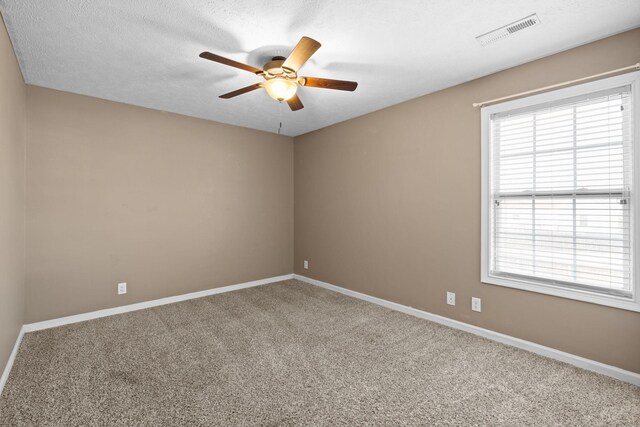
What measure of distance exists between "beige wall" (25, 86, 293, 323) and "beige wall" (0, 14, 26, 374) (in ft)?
0.72

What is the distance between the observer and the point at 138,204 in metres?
3.72

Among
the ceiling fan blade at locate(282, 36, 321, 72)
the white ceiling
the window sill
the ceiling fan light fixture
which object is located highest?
the white ceiling

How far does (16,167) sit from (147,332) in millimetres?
1808

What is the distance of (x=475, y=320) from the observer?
9.78ft

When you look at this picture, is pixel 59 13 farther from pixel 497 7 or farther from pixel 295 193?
pixel 295 193

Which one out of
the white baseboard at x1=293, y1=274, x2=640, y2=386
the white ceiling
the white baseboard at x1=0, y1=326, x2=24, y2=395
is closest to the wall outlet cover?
the white baseboard at x1=293, y1=274, x2=640, y2=386

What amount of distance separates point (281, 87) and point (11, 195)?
2255 mm

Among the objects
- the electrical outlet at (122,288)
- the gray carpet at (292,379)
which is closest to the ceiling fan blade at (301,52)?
the gray carpet at (292,379)

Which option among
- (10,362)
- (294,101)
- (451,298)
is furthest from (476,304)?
(10,362)

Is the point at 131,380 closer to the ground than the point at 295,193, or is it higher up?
closer to the ground

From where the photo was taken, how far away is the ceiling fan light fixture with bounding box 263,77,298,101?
235 centimetres

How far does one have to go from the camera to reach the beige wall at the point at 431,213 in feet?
7.71

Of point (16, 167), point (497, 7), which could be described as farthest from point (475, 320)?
point (16, 167)

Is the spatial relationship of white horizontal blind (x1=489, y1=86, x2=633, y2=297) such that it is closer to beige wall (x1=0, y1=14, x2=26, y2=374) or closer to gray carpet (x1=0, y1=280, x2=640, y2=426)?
gray carpet (x1=0, y1=280, x2=640, y2=426)
